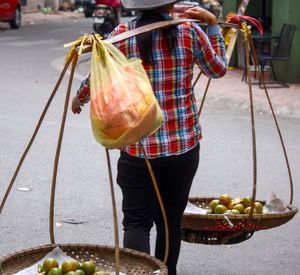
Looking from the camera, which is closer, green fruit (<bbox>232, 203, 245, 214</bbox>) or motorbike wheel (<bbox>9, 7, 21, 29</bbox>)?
green fruit (<bbox>232, 203, 245, 214</bbox>)

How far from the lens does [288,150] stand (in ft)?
28.0

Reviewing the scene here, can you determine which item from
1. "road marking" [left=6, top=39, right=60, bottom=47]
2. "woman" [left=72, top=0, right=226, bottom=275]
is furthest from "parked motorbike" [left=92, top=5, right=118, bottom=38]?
"woman" [left=72, top=0, right=226, bottom=275]

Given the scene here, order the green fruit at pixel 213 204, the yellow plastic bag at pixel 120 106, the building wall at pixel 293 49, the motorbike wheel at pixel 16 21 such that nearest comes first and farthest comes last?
the yellow plastic bag at pixel 120 106
the green fruit at pixel 213 204
the building wall at pixel 293 49
the motorbike wheel at pixel 16 21

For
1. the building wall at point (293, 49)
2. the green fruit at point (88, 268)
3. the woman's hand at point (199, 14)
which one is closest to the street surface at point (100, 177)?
the building wall at point (293, 49)

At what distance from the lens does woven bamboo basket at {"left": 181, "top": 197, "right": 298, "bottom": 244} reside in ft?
14.4

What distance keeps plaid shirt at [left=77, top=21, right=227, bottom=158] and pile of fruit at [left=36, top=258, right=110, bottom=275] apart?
1.74 feet

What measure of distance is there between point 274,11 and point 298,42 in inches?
32.7

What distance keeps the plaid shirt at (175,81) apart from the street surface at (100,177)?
1476 millimetres

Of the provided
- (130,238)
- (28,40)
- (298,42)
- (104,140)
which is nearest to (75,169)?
(130,238)

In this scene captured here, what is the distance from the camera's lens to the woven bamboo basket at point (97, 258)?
11.9 ft

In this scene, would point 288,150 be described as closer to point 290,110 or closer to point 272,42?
point 290,110

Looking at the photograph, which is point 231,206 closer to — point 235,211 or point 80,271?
point 235,211

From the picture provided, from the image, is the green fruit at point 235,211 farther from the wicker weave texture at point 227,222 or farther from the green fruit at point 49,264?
the green fruit at point 49,264

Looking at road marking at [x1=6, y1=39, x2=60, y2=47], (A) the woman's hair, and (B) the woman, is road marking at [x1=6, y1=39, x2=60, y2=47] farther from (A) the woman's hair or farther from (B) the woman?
(A) the woman's hair
